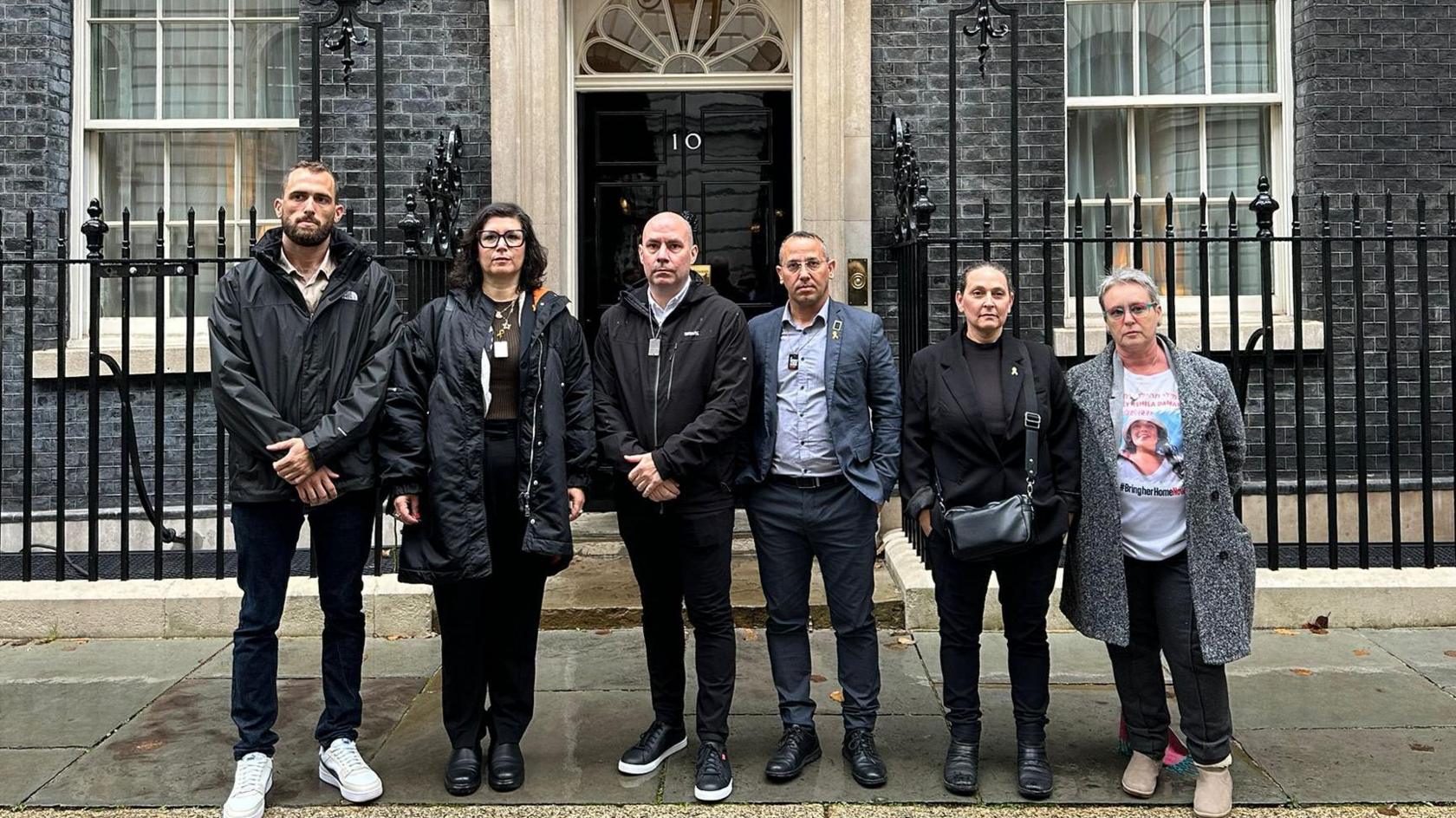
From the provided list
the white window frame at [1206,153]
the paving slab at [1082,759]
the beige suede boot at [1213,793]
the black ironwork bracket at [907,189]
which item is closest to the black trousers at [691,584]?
the paving slab at [1082,759]

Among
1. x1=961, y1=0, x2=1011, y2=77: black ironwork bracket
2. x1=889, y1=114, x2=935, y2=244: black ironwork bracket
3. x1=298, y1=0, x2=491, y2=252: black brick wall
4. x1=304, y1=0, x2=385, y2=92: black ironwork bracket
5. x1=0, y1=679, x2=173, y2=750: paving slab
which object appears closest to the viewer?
x1=0, y1=679, x2=173, y2=750: paving slab

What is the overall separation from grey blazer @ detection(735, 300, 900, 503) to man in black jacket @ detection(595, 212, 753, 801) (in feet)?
0.35

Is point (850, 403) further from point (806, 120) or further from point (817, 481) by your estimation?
point (806, 120)

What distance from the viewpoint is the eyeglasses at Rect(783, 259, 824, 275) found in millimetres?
4137

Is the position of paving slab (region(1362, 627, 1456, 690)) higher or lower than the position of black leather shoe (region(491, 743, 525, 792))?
higher

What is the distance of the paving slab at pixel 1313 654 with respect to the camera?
213 inches

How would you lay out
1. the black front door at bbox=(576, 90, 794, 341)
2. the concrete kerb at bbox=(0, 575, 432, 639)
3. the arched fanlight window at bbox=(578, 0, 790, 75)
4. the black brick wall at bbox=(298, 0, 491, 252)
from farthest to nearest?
the arched fanlight window at bbox=(578, 0, 790, 75)
the black front door at bbox=(576, 90, 794, 341)
the black brick wall at bbox=(298, 0, 491, 252)
the concrete kerb at bbox=(0, 575, 432, 639)

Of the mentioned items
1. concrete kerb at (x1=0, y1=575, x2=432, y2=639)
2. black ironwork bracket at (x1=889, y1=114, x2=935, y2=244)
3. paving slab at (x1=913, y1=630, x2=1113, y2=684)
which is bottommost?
paving slab at (x1=913, y1=630, x2=1113, y2=684)

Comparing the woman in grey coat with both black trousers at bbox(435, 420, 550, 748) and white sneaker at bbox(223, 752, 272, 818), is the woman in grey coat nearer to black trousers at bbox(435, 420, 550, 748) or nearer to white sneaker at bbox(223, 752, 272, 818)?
black trousers at bbox(435, 420, 550, 748)

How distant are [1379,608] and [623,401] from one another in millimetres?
4153

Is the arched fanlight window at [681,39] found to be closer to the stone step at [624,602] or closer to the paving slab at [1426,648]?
the stone step at [624,602]

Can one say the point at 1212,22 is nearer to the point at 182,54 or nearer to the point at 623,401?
the point at 623,401

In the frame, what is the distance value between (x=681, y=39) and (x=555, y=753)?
5002 mm

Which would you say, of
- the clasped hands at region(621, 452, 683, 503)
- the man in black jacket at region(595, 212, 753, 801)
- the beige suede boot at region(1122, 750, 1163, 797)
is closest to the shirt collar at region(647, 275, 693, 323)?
the man in black jacket at region(595, 212, 753, 801)
